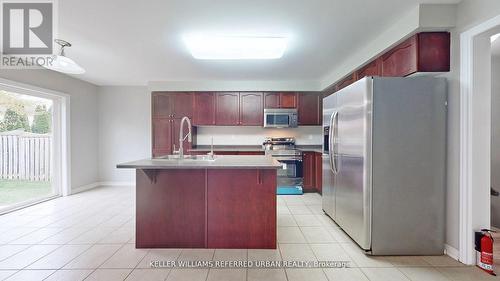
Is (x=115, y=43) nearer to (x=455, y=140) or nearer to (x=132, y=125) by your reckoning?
(x=132, y=125)

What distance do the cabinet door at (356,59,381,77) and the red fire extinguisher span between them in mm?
1990

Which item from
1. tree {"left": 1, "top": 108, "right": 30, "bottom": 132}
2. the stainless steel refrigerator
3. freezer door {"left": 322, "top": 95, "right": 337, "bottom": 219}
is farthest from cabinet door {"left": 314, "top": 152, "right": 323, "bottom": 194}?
tree {"left": 1, "top": 108, "right": 30, "bottom": 132}

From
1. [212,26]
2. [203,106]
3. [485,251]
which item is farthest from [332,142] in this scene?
[203,106]

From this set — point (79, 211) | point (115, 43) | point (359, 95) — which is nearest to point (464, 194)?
point (359, 95)

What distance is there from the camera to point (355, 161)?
101 inches

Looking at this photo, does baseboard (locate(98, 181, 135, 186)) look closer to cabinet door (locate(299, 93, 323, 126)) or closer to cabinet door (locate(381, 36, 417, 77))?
cabinet door (locate(299, 93, 323, 126))

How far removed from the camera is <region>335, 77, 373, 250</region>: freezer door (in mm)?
2391

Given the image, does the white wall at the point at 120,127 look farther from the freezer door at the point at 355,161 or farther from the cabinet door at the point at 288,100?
the freezer door at the point at 355,161

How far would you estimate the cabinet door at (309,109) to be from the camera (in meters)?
5.36

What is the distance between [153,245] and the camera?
2574 millimetres

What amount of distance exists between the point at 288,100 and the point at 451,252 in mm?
3735

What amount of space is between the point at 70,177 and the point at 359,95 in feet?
17.7

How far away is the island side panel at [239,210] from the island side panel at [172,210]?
0.34 ft

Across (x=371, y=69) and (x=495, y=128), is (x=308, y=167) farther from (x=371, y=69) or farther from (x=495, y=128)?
(x=495, y=128)
